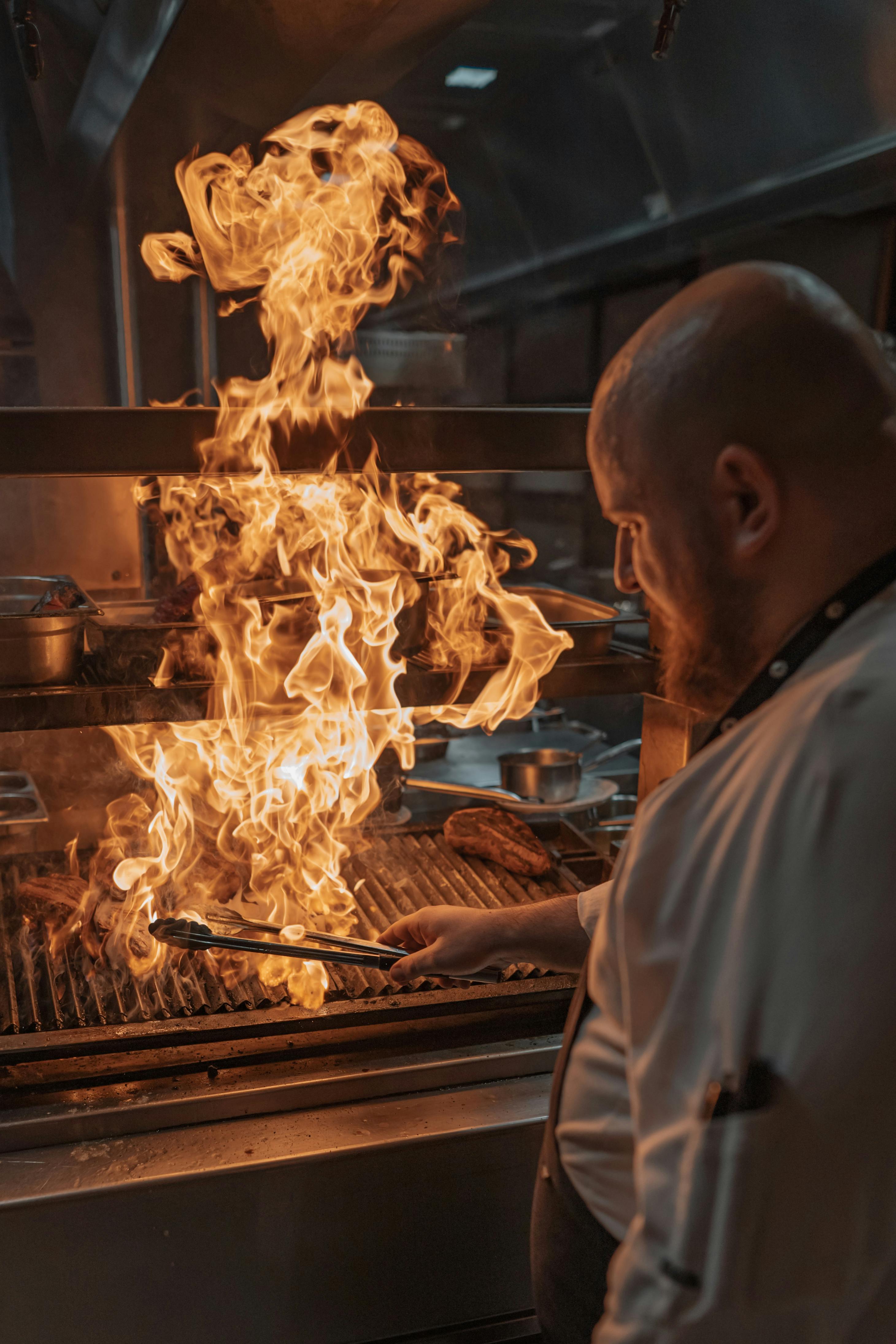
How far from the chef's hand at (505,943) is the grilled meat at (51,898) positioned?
0.70 meters

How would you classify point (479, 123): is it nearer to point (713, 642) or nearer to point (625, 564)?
point (625, 564)

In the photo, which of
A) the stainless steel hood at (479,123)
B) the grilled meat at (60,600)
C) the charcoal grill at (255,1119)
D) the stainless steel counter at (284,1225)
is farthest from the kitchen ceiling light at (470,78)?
the stainless steel counter at (284,1225)

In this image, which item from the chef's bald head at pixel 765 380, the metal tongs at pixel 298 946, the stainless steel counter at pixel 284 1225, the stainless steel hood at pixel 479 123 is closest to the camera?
the chef's bald head at pixel 765 380

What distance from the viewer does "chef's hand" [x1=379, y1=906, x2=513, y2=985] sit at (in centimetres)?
162

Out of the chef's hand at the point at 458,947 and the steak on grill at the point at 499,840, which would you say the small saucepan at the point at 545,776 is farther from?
the chef's hand at the point at 458,947

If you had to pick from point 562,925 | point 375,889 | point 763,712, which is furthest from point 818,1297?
point 375,889

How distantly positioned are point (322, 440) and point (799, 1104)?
1.23 metres

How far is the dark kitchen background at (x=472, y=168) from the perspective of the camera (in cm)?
196

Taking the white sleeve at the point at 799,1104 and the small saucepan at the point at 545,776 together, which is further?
the small saucepan at the point at 545,776

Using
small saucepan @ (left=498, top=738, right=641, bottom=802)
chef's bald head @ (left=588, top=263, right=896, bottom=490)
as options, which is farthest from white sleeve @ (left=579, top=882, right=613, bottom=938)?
small saucepan @ (left=498, top=738, right=641, bottom=802)

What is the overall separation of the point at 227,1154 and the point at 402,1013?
0.35 metres

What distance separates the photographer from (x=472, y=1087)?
5.69 feet

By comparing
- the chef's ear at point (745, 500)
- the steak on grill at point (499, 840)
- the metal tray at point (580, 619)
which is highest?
the chef's ear at point (745, 500)

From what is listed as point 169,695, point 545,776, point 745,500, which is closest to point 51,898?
point 169,695
